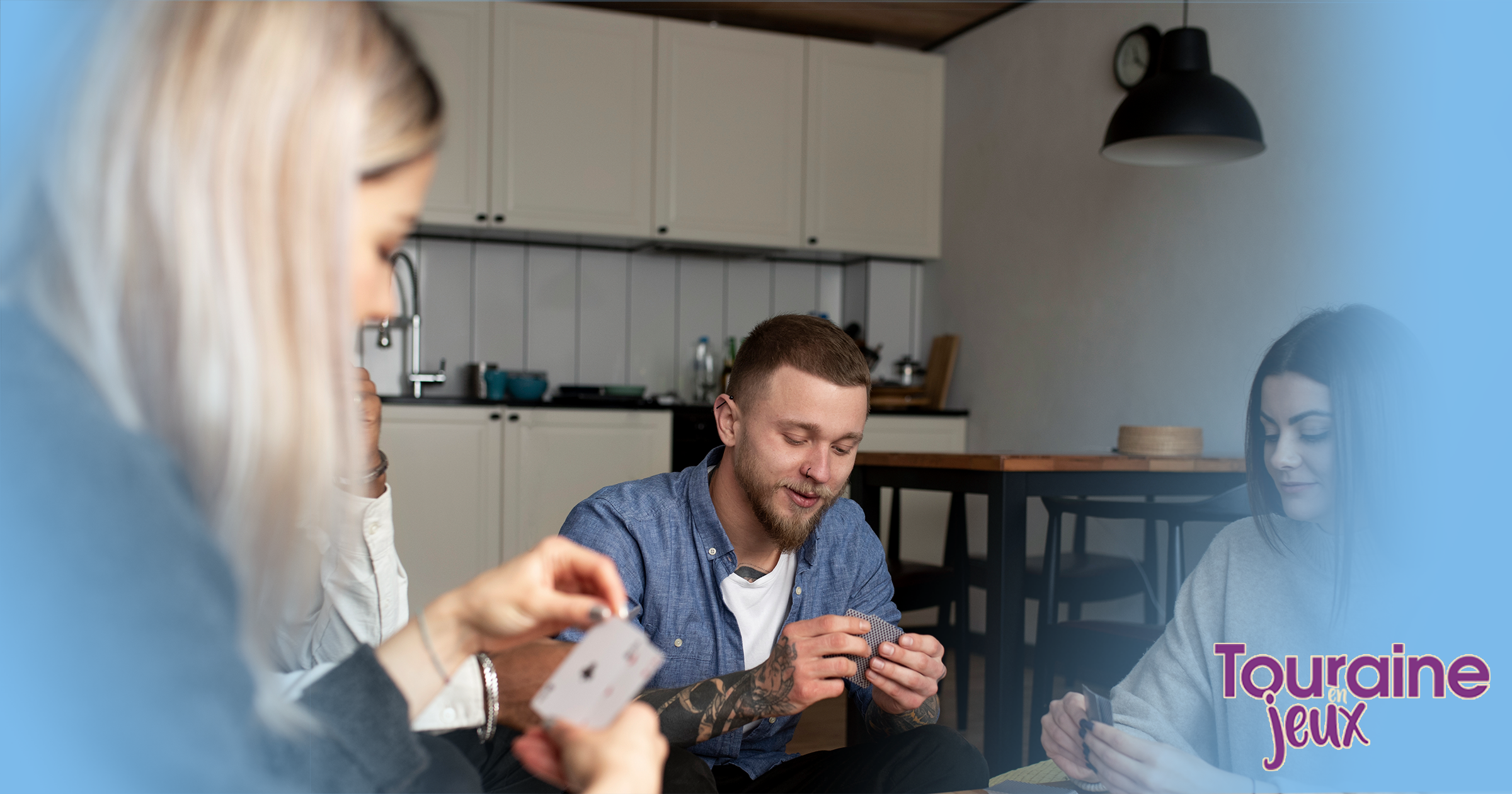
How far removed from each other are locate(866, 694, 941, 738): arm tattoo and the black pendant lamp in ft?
6.20

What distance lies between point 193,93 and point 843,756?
3.89ft

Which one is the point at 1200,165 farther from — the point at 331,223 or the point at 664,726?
the point at 331,223

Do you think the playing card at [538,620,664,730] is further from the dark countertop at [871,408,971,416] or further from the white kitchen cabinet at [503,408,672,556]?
the dark countertop at [871,408,971,416]

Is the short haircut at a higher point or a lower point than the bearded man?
higher

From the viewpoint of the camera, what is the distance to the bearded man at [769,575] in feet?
4.63

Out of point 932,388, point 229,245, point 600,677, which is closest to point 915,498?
point 932,388

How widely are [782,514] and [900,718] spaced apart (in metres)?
0.34

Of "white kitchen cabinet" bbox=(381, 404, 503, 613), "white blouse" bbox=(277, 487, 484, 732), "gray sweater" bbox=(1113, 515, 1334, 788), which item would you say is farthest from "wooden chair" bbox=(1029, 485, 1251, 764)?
"white kitchen cabinet" bbox=(381, 404, 503, 613)

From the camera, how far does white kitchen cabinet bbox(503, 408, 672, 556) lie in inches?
168

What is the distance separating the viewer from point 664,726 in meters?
1.36

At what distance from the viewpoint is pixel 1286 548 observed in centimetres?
149

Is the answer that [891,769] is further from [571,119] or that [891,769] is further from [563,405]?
[571,119]

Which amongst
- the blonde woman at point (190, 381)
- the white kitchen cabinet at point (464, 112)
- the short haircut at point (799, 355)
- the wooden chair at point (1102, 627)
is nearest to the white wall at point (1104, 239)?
the wooden chair at point (1102, 627)

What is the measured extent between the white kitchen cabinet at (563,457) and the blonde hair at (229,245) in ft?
12.1
